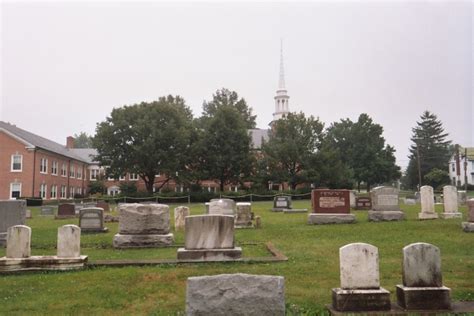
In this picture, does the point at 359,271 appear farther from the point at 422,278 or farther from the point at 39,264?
the point at 39,264

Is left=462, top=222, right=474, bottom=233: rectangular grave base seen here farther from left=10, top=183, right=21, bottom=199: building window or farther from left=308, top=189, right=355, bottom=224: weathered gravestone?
left=10, top=183, right=21, bottom=199: building window

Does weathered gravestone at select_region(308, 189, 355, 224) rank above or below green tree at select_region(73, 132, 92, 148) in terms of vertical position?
below

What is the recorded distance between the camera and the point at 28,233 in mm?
9891

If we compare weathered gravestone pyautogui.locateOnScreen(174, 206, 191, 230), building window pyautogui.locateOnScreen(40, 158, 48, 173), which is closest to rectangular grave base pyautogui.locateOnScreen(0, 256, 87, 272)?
weathered gravestone pyautogui.locateOnScreen(174, 206, 191, 230)

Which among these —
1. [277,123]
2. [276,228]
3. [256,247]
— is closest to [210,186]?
[277,123]

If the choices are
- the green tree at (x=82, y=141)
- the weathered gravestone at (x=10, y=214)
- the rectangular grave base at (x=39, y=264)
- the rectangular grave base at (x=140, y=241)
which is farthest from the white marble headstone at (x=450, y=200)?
the green tree at (x=82, y=141)

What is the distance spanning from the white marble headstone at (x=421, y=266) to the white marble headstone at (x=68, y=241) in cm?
724

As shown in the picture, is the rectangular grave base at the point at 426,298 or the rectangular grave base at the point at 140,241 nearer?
the rectangular grave base at the point at 426,298

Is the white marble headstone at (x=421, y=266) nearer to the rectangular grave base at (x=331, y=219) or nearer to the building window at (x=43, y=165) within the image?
the rectangular grave base at (x=331, y=219)

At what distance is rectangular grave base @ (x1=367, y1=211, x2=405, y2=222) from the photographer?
2020cm

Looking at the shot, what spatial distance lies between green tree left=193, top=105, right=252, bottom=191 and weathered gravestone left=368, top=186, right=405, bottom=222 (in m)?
33.3

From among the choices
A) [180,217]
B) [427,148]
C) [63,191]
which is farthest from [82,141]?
[180,217]

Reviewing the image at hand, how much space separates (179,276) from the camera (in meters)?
9.12

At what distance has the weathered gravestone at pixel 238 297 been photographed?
5.33m
